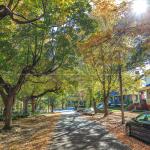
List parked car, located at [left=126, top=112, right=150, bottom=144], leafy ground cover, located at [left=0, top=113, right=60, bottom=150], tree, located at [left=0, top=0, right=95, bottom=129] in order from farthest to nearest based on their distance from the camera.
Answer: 1. tree, located at [left=0, top=0, right=95, bottom=129]
2. leafy ground cover, located at [left=0, top=113, right=60, bottom=150]
3. parked car, located at [left=126, top=112, right=150, bottom=144]

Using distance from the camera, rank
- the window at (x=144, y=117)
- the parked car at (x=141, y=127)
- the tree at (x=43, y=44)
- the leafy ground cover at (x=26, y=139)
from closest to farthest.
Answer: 1. the parked car at (x=141, y=127)
2. the leafy ground cover at (x=26, y=139)
3. the window at (x=144, y=117)
4. the tree at (x=43, y=44)

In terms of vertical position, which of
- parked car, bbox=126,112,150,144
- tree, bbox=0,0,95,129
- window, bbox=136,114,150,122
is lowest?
parked car, bbox=126,112,150,144

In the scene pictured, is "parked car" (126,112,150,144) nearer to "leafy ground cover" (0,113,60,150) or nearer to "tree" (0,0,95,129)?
"leafy ground cover" (0,113,60,150)

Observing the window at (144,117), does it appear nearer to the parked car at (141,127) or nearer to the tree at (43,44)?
the parked car at (141,127)

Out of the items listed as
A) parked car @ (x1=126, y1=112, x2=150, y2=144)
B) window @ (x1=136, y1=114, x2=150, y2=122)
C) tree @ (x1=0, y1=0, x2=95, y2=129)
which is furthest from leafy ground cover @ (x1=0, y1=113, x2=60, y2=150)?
window @ (x1=136, y1=114, x2=150, y2=122)

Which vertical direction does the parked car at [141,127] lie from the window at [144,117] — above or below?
below

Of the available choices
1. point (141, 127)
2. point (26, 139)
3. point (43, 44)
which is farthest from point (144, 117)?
point (43, 44)

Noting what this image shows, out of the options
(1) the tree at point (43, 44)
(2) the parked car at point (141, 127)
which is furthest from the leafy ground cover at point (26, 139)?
(2) the parked car at point (141, 127)

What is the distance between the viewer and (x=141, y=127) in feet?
49.3

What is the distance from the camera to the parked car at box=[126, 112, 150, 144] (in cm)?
1427

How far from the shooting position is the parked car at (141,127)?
46.8ft

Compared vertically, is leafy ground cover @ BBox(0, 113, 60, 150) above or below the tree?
below

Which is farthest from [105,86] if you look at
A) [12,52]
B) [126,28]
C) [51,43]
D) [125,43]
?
[126,28]

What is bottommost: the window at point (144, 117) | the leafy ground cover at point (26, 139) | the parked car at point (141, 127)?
the leafy ground cover at point (26, 139)
